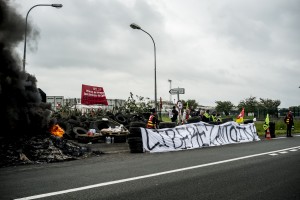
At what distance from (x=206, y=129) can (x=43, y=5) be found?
13473 mm

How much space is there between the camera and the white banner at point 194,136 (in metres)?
13.1

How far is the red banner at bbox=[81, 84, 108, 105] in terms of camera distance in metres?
30.6

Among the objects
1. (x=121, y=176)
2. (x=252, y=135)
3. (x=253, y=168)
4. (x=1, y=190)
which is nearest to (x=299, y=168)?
(x=253, y=168)

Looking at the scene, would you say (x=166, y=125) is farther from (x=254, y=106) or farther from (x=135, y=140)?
(x=254, y=106)

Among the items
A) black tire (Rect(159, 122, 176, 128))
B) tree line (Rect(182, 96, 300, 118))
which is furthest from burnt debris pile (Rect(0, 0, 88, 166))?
tree line (Rect(182, 96, 300, 118))

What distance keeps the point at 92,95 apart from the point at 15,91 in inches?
729

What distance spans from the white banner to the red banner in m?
16.8

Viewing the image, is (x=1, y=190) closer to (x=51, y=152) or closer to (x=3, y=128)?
(x=51, y=152)

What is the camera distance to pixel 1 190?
219 inches

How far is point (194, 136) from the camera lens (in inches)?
588

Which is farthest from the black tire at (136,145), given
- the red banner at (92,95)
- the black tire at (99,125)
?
the red banner at (92,95)

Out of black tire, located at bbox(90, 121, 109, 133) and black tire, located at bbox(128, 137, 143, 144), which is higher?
black tire, located at bbox(90, 121, 109, 133)

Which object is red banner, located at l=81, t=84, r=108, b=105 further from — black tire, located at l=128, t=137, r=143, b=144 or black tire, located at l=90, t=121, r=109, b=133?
black tire, located at l=128, t=137, r=143, b=144

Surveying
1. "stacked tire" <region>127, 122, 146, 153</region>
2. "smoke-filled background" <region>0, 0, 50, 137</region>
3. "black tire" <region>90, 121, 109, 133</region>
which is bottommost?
"stacked tire" <region>127, 122, 146, 153</region>
